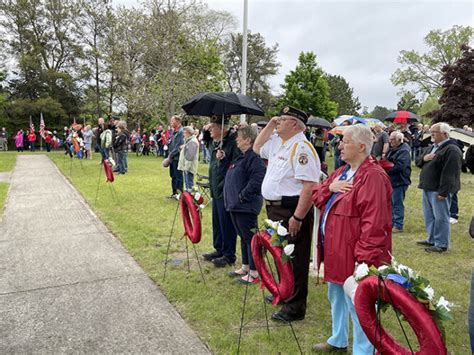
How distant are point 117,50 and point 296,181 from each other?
25.3m

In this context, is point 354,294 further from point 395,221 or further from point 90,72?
point 90,72

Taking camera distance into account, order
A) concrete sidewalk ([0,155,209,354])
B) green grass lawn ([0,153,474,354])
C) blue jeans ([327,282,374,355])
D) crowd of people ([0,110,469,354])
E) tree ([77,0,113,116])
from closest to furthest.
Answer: crowd of people ([0,110,469,354]), blue jeans ([327,282,374,355]), concrete sidewalk ([0,155,209,354]), green grass lawn ([0,153,474,354]), tree ([77,0,113,116])

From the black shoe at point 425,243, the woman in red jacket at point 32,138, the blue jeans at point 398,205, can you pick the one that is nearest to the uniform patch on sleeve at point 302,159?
the black shoe at point 425,243

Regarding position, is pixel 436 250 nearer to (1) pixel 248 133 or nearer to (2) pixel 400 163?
(2) pixel 400 163

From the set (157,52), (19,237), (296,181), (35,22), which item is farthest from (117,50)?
(296,181)

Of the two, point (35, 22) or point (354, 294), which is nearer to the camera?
point (354, 294)

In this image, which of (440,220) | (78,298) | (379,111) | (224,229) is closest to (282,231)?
(224,229)

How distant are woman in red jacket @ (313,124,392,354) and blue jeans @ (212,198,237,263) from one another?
2.35 metres

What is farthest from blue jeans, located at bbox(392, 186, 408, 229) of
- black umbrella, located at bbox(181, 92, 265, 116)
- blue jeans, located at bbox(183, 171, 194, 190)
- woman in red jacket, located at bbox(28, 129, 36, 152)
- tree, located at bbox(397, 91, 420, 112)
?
tree, located at bbox(397, 91, 420, 112)

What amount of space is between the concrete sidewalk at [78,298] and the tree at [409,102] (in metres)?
47.3

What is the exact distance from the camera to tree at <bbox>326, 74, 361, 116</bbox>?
65688 millimetres

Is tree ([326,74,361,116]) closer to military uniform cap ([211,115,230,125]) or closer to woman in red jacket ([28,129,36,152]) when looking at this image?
woman in red jacket ([28,129,36,152])

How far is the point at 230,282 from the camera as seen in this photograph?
16.0 ft

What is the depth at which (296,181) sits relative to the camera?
3.72 metres
